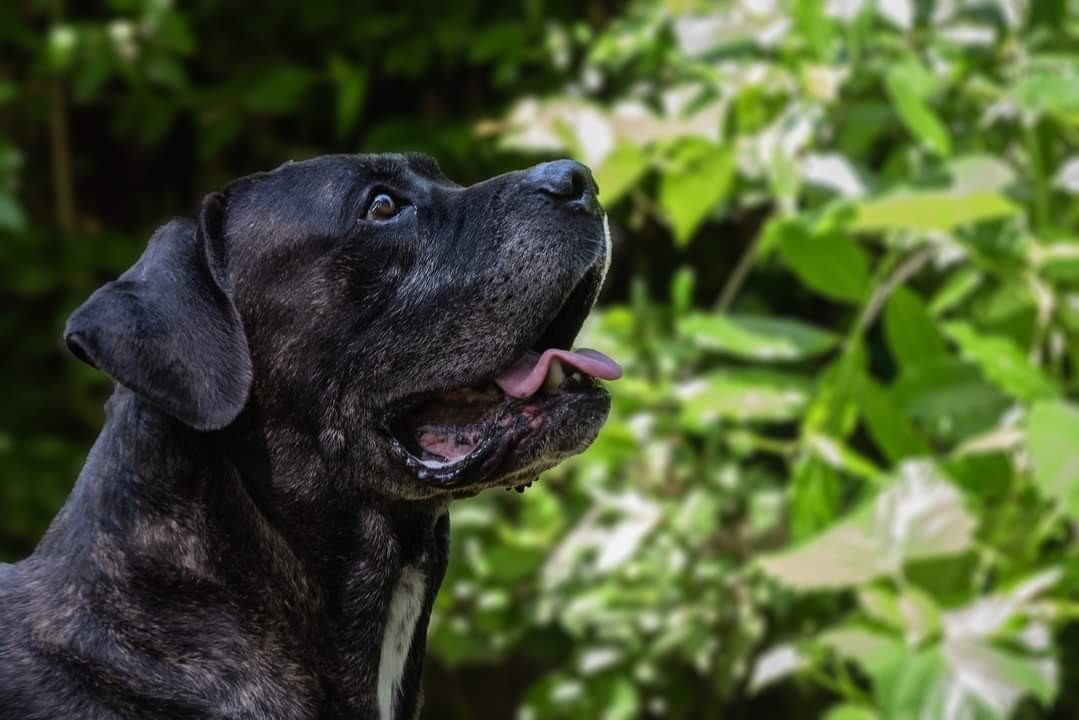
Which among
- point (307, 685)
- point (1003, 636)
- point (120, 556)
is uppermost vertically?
point (120, 556)

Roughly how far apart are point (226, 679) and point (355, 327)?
489mm

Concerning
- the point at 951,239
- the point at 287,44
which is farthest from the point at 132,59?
the point at 951,239

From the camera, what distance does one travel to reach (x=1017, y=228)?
3.99 m

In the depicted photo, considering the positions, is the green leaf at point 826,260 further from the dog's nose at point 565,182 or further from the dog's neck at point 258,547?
the dog's neck at point 258,547

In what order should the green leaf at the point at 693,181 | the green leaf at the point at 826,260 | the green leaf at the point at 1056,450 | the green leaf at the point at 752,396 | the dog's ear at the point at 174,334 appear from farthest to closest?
the green leaf at the point at 693,181, the green leaf at the point at 752,396, the green leaf at the point at 826,260, the green leaf at the point at 1056,450, the dog's ear at the point at 174,334

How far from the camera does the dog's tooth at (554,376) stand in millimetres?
2252

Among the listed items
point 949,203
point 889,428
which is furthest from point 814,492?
point 949,203

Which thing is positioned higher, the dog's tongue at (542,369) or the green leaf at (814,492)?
the dog's tongue at (542,369)

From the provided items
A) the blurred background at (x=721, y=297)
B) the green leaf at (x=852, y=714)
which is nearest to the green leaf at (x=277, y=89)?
the blurred background at (x=721, y=297)

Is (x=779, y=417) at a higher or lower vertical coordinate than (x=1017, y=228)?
lower

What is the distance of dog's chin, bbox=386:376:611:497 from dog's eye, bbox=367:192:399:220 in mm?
259

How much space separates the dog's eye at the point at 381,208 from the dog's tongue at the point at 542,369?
10.7 inches

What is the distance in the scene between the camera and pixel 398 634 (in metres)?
2.35

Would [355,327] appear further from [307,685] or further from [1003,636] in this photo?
[1003,636]
